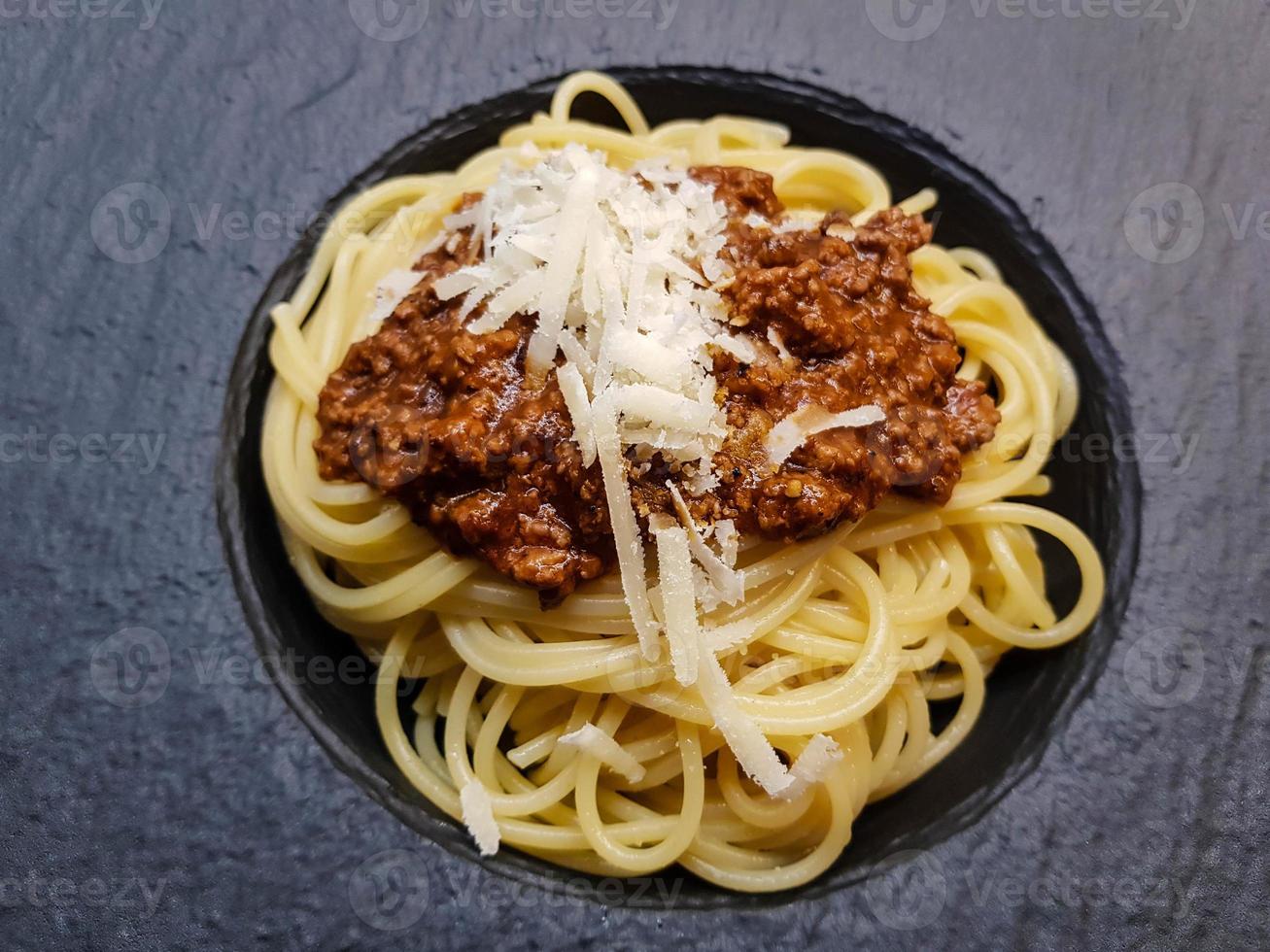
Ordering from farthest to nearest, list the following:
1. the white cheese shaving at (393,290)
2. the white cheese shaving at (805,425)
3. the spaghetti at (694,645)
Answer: the white cheese shaving at (393,290) < the spaghetti at (694,645) < the white cheese shaving at (805,425)

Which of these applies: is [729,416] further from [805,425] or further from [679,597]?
[679,597]

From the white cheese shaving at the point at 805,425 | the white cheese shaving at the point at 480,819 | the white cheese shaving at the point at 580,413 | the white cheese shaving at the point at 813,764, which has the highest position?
the white cheese shaving at the point at 805,425

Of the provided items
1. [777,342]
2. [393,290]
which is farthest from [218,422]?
[777,342]

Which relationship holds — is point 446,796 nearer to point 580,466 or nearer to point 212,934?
point 212,934

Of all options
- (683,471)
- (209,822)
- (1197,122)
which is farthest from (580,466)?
(1197,122)

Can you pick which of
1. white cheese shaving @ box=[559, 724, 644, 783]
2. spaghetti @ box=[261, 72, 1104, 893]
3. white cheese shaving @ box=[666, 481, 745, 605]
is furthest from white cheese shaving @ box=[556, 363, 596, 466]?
white cheese shaving @ box=[559, 724, 644, 783]

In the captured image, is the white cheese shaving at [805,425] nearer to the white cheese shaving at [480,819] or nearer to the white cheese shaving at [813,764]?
the white cheese shaving at [813,764]

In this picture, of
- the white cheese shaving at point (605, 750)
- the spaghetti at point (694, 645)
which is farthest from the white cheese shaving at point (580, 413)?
the white cheese shaving at point (605, 750)
